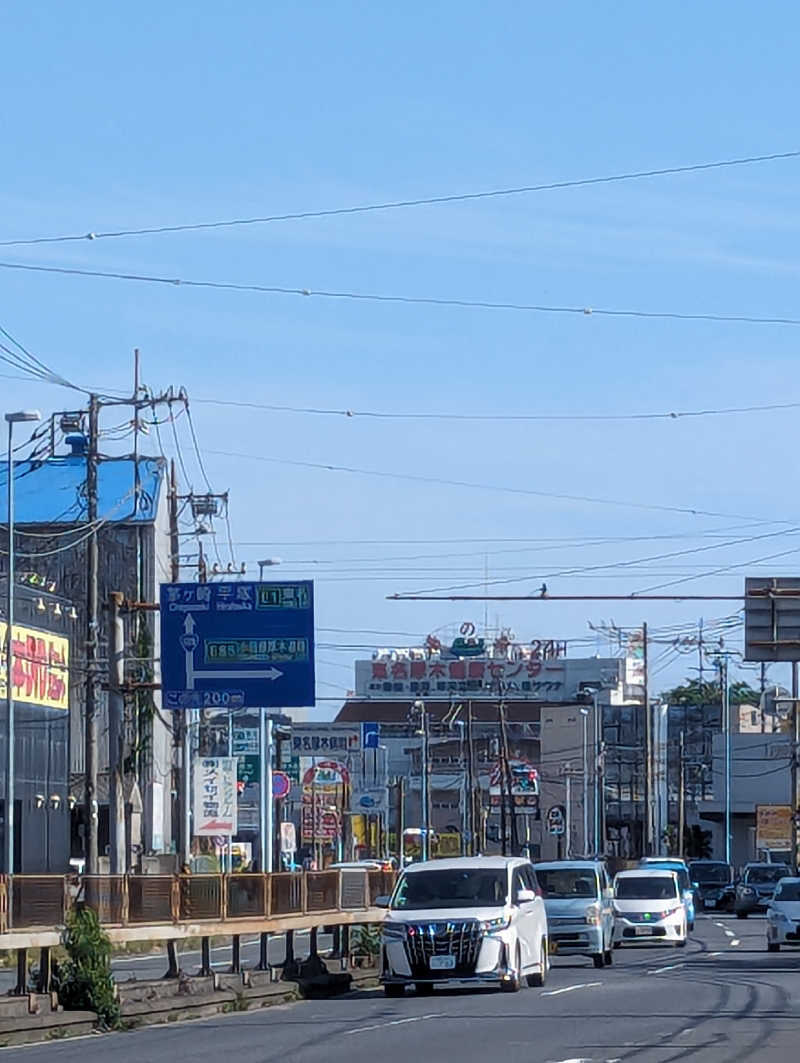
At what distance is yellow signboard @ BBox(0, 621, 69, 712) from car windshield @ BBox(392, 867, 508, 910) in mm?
23768

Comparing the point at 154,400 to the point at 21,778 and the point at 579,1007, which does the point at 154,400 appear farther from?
the point at 579,1007

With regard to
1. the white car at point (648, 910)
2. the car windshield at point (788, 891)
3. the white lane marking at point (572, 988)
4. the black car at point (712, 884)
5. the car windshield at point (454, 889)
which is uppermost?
the car windshield at point (454, 889)

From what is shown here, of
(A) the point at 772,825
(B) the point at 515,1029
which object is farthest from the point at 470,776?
(B) the point at 515,1029

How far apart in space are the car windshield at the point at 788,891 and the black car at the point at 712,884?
32.2 metres

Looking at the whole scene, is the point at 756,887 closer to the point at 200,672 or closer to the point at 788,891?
the point at 788,891

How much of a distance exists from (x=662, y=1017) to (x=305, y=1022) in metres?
4.18

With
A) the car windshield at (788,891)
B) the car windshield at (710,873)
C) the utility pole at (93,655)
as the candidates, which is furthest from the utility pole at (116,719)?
the car windshield at (710,873)

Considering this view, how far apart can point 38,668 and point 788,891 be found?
74.8ft

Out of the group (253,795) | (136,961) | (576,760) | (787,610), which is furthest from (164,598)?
(576,760)

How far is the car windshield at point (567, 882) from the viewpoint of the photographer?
3588cm

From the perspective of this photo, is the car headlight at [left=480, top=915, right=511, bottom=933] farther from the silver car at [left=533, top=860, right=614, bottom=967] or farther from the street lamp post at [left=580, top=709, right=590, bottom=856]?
the street lamp post at [left=580, top=709, right=590, bottom=856]

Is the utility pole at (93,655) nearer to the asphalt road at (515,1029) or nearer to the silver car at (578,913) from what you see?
the silver car at (578,913)

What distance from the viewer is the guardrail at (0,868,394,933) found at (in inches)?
839

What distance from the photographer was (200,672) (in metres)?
37.9
